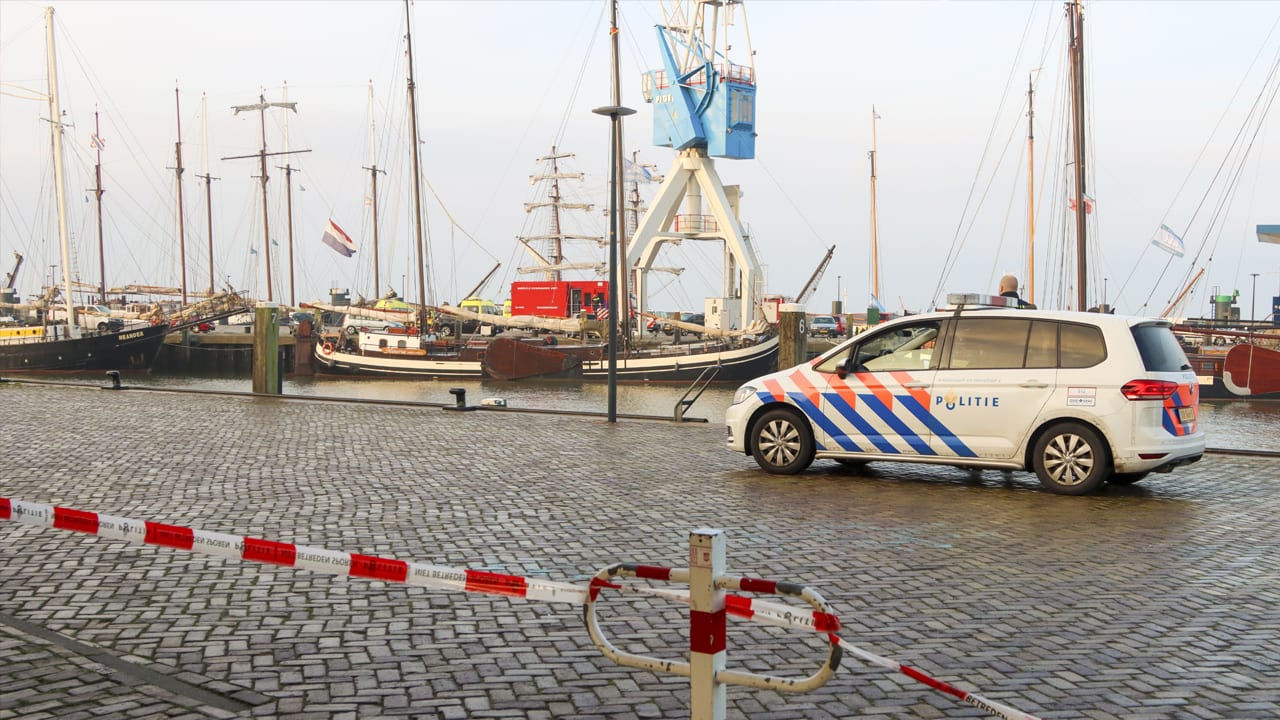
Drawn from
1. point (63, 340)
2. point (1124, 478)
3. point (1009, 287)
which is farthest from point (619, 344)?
point (1124, 478)

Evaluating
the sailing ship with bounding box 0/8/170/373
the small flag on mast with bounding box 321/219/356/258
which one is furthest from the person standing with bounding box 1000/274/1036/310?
the small flag on mast with bounding box 321/219/356/258

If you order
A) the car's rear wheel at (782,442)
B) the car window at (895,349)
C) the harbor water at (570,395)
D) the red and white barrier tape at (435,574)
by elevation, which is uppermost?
the car window at (895,349)

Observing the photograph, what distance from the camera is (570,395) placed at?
42938 millimetres

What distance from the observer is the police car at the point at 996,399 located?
376 inches

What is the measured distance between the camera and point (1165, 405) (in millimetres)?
9531

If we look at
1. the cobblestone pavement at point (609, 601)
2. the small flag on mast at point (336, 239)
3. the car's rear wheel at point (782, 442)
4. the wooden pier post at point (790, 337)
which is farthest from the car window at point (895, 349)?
the small flag on mast at point (336, 239)

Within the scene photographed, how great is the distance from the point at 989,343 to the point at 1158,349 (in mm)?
1459

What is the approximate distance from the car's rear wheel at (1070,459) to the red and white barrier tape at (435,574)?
6.08 m

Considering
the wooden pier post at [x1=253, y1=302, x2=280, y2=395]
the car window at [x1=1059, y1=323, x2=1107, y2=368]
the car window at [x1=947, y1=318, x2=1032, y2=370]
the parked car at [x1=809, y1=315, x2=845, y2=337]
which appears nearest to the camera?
the car window at [x1=1059, y1=323, x2=1107, y2=368]

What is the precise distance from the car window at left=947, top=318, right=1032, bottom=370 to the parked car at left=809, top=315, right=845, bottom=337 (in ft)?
201

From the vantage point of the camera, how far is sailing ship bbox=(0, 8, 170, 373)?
4331 cm

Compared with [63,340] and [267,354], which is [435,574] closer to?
[267,354]

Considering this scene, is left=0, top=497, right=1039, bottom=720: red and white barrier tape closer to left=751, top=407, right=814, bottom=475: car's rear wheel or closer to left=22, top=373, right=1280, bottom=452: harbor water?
left=751, top=407, right=814, bottom=475: car's rear wheel

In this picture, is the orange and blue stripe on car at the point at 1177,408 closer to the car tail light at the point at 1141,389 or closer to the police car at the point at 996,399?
the police car at the point at 996,399
